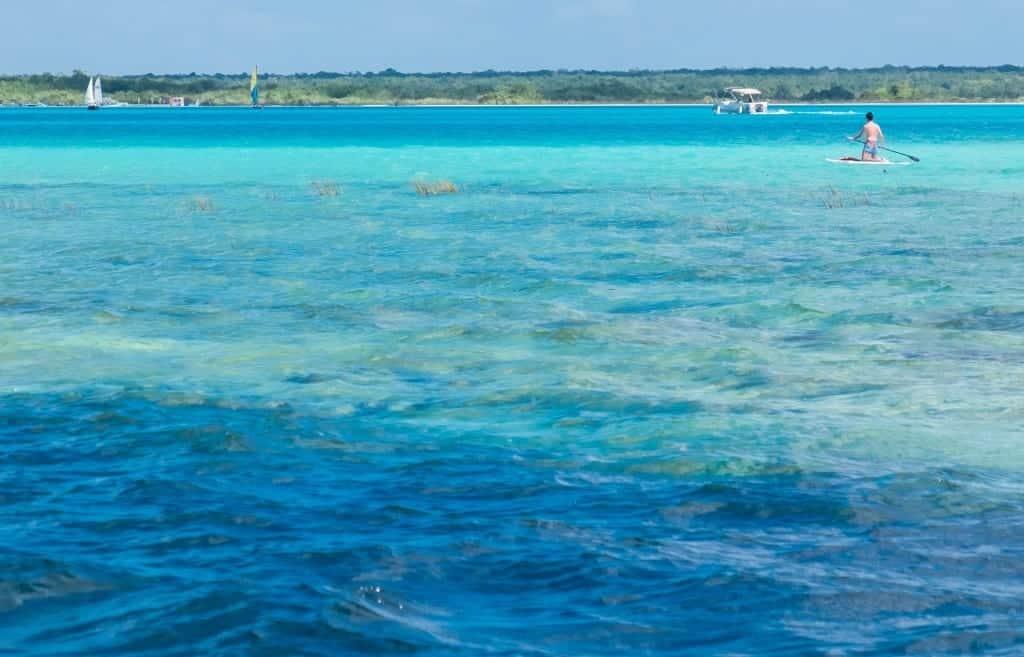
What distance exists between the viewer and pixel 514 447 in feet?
42.4

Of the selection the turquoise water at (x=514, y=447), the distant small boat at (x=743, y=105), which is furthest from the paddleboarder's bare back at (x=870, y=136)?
the distant small boat at (x=743, y=105)

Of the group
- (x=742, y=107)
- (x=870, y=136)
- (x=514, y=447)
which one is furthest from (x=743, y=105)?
(x=514, y=447)

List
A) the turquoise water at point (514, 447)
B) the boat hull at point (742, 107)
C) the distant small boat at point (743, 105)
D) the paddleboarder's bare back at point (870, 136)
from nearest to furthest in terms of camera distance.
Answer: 1. the turquoise water at point (514, 447)
2. the paddleboarder's bare back at point (870, 136)
3. the boat hull at point (742, 107)
4. the distant small boat at point (743, 105)

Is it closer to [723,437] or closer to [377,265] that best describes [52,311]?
[377,265]

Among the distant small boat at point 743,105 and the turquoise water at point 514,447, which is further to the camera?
the distant small boat at point 743,105

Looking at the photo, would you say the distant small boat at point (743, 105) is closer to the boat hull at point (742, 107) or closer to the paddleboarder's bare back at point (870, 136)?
the boat hull at point (742, 107)

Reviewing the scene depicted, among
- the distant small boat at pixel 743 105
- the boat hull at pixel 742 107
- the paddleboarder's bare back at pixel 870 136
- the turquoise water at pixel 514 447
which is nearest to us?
the turquoise water at pixel 514 447

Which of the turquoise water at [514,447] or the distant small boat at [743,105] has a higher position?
the distant small boat at [743,105]

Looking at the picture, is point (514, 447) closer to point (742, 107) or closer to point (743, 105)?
point (743, 105)

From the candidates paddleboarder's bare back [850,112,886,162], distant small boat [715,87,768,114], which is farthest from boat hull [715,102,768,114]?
paddleboarder's bare back [850,112,886,162]

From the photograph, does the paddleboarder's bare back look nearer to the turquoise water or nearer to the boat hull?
Result: the turquoise water

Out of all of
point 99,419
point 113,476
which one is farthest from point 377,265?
point 113,476

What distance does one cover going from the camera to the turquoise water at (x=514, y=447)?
888cm

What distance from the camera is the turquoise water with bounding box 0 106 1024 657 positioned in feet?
29.1
